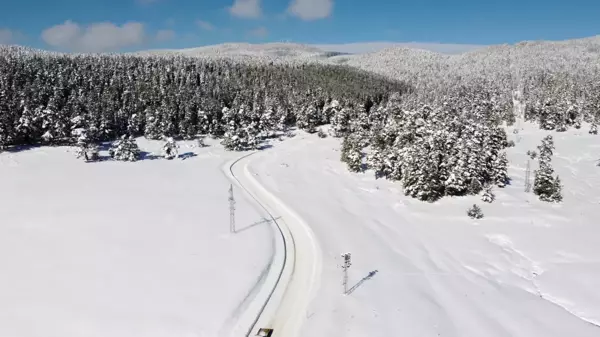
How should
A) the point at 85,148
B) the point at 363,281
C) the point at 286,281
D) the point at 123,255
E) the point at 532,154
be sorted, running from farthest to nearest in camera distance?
the point at 532,154 → the point at 85,148 → the point at 123,255 → the point at 286,281 → the point at 363,281

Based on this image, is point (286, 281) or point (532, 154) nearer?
point (286, 281)

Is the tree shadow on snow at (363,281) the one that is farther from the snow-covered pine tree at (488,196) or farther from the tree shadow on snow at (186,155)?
the tree shadow on snow at (186,155)

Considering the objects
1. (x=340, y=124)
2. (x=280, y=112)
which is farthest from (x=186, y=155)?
(x=340, y=124)

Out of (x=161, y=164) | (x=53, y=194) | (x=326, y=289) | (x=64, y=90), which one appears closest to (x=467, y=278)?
(x=326, y=289)

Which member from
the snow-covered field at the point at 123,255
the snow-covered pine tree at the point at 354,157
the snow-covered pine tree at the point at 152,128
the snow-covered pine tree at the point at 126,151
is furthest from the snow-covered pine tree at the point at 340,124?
the snow-covered pine tree at the point at 126,151

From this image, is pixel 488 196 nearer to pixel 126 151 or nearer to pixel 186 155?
pixel 186 155

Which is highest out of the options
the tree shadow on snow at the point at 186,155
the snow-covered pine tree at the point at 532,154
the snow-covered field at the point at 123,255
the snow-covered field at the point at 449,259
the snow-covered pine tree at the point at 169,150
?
the snow-covered pine tree at the point at 169,150

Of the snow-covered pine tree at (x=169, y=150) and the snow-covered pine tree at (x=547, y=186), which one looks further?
the snow-covered pine tree at (x=169, y=150)
